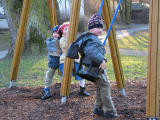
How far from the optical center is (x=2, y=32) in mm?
21984

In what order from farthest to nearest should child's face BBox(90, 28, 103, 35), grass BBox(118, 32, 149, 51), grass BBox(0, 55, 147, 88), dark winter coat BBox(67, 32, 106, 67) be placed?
1. grass BBox(118, 32, 149, 51)
2. grass BBox(0, 55, 147, 88)
3. child's face BBox(90, 28, 103, 35)
4. dark winter coat BBox(67, 32, 106, 67)

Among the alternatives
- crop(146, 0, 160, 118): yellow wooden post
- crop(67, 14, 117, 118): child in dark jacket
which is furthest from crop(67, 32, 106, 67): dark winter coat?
crop(146, 0, 160, 118): yellow wooden post

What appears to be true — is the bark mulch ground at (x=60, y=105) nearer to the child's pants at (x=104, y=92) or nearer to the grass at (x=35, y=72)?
the child's pants at (x=104, y=92)

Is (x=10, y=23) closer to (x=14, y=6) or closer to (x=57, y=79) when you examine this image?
(x=14, y=6)

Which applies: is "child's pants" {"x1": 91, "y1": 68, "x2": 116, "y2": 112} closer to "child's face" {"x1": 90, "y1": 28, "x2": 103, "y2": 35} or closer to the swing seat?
the swing seat

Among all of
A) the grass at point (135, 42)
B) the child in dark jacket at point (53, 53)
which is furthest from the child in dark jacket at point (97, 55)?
the grass at point (135, 42)

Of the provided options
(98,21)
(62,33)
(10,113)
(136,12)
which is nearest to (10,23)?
(62,33)

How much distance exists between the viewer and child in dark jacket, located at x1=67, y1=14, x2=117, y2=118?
3670 mm

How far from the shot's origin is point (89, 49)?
3.67 meters

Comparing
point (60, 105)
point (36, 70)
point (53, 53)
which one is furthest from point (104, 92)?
point (36, 70)

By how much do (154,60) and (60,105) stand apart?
1.96 meters

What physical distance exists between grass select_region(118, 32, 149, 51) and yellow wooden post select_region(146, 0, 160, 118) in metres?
11.6

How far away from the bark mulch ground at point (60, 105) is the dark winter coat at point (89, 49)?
863 mm

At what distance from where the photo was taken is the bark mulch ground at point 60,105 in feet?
13.6
